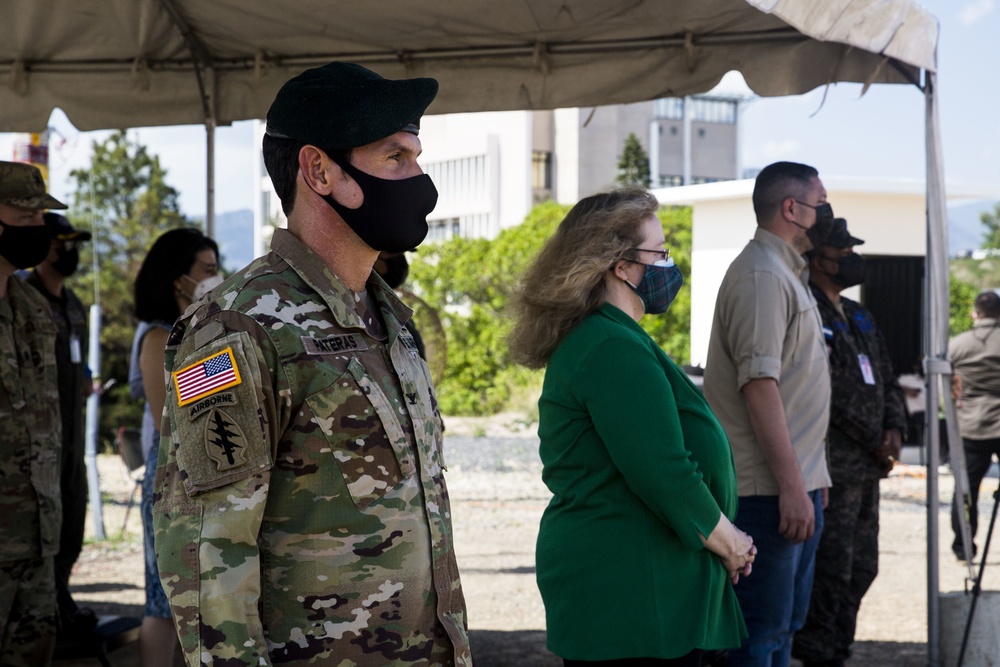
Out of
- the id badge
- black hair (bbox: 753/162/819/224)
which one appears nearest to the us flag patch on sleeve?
black hair (bbox: 753/162/819/224)

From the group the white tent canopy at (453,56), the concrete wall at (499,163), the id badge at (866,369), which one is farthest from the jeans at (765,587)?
the concrete wall at (499,163)

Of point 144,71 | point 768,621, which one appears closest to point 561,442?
point 768,621

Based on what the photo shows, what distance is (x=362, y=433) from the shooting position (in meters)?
1.71

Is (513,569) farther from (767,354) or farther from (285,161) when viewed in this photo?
(285,161)

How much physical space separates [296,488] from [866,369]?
3.35 meters

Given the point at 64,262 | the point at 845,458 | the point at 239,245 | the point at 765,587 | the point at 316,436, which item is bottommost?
the point at 765,587

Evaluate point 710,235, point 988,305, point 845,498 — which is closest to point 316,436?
point 845,498

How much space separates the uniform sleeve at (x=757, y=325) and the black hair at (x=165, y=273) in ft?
6.31

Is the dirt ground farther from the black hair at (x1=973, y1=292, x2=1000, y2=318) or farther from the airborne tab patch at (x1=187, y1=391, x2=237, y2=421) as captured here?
the airborne tab patch at (x1=187, y1=391, x2=237, y2=421)

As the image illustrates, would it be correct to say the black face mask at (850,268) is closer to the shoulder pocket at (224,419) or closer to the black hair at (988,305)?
the shoulder pocket at (224,419)

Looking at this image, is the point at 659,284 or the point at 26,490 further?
the point at 26,490

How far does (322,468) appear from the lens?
5.52 feet

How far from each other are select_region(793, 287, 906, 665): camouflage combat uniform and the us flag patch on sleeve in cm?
329

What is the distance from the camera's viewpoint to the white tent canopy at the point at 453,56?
441 cm
